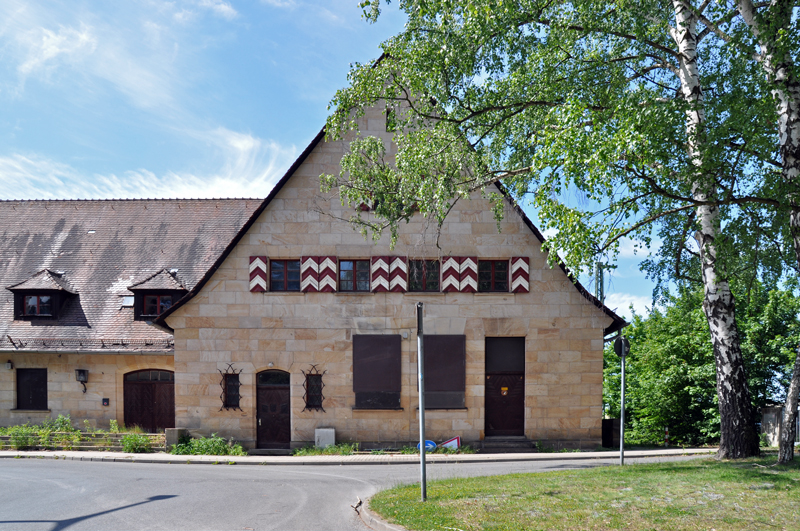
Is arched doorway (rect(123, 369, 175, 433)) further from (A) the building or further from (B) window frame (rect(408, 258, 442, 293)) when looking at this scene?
(B) window frame (rect(408, 258, 442, 293))

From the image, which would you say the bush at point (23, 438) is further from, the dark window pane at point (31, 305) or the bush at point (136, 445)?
the dark window pane at point (31, 305)

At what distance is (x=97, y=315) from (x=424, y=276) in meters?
11.5

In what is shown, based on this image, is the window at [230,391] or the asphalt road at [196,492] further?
the window at [230,391]

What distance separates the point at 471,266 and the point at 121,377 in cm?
1219

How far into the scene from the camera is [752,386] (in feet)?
61.4

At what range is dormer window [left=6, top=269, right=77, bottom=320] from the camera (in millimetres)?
19875

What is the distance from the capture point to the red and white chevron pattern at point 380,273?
17.3 m

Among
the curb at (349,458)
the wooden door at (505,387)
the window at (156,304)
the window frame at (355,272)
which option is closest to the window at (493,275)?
the wooden door at (505,387)

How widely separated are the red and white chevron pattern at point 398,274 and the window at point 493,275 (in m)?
2.30

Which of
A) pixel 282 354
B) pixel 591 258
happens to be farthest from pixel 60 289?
pixel 591 258

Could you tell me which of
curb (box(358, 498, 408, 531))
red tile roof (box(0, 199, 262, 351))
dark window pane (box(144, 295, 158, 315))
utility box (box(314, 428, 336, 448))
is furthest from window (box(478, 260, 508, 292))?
dark window pane (box(144, 295, 158, 315))

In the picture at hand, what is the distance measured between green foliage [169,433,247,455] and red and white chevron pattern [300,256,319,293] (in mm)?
5003

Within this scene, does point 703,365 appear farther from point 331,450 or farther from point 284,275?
point 284,275

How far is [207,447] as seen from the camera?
1670 cm
